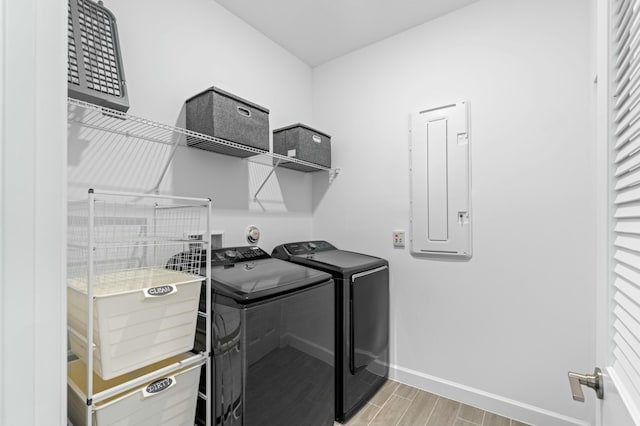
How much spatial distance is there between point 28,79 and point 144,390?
1177mm

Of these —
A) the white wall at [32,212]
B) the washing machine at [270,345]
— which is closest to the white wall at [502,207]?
the washing machine at [270,345]

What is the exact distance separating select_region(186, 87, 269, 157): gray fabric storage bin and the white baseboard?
200 cm

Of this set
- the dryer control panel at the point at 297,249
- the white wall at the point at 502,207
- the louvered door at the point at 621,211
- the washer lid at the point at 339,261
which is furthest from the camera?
the dryer control panel at the point at 297,249

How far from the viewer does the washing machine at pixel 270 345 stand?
1375 millimetres

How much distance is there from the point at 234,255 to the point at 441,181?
155cm

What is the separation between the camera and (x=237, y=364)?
4.51 feet

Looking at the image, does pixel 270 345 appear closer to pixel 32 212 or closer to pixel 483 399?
pixel 32 212

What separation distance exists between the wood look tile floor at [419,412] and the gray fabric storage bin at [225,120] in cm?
188

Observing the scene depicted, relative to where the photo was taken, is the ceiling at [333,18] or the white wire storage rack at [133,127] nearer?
the white wire storage rack at [133,127]

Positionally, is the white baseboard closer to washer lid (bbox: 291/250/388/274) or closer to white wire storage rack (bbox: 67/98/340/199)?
washer lid (bbox: 291/250/388/274)

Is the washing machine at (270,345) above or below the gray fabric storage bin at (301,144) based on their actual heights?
below

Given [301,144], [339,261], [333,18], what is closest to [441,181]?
[339,261]

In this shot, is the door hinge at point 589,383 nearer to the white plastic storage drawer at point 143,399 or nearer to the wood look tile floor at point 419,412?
the white plastic storage drawer at point 143,399

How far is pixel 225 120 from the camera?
5.65 feet
